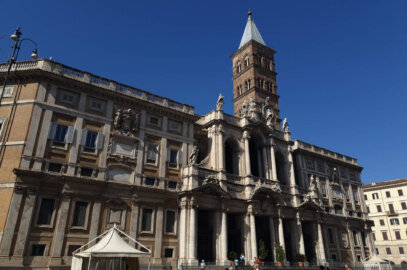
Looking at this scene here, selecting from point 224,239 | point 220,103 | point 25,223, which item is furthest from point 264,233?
point 25,223

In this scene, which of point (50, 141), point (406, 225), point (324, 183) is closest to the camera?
point (50, 141)

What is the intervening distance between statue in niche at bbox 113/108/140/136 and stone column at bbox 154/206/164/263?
7543 millimetres

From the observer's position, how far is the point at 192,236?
2680 cm

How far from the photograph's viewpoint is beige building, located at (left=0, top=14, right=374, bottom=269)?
73.7ft

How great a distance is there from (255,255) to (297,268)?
13.3ft

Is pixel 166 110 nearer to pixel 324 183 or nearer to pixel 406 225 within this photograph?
pixel 324 183

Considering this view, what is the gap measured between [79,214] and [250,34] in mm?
42352

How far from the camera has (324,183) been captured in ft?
147

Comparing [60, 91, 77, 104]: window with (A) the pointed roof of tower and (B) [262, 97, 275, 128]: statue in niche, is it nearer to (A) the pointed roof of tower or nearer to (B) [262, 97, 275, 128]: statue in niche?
(B) [262, 97, 275, 128]: statue in niche

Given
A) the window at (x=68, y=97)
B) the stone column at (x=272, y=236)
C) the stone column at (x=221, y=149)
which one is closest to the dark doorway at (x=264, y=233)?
the stone column at (x=272, y=236)

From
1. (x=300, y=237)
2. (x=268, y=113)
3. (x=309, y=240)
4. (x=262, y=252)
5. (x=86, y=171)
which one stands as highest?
(x=268, y=113)

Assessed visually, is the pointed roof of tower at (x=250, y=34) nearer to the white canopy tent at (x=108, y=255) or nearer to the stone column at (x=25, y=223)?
the stone column at (x=25, y=223)

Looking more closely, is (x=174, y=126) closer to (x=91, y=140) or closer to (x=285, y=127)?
(x=91, y=140)

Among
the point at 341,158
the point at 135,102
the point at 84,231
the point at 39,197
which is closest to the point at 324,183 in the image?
the point at 341,158
